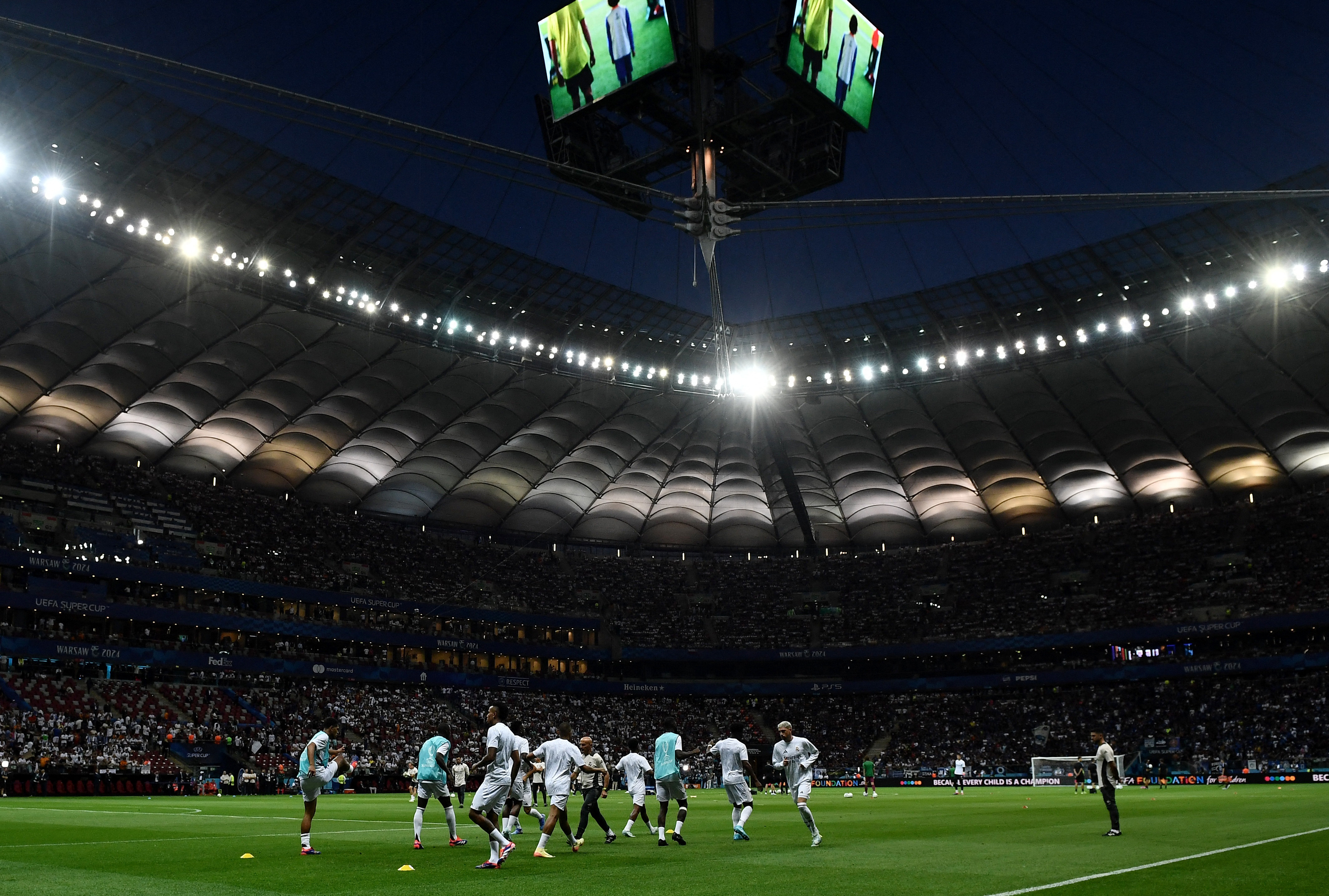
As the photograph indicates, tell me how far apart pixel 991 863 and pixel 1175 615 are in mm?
62558

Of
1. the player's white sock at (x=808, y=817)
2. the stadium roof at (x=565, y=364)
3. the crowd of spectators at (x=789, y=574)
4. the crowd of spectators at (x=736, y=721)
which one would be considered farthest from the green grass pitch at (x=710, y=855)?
the crowd of spectators at (x=789, y=574)

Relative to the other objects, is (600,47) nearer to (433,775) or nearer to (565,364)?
(433,775)

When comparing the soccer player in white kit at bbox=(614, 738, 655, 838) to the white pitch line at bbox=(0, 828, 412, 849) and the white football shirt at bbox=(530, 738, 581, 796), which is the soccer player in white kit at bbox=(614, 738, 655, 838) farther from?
the white pitch line at bbox=(0, 828, 412, 849)

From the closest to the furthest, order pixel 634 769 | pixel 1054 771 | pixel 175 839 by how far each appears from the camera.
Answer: pixel 175 839
pixel 634 769
pixel 1054 771

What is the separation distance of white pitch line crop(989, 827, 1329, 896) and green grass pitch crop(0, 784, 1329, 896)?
0.18 meters

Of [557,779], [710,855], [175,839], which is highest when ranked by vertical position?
[557,779]

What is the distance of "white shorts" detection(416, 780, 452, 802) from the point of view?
17578mm

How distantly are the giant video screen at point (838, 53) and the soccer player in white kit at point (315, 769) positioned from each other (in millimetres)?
24444

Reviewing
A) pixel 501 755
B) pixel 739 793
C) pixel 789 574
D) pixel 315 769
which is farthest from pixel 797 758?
pixel 789 574

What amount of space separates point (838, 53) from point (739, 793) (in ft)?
82.4

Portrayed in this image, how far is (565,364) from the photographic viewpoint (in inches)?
2539

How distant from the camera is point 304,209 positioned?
52875 mm

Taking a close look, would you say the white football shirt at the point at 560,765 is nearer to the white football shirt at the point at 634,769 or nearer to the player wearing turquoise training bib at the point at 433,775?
the player wearing turquoise training bib at the point at 433,775

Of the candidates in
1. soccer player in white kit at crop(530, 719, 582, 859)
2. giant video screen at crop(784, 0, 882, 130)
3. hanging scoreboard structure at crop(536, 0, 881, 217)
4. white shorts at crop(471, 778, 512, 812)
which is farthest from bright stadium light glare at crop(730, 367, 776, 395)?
white shorts at crop(471, 778, 512, 812)
